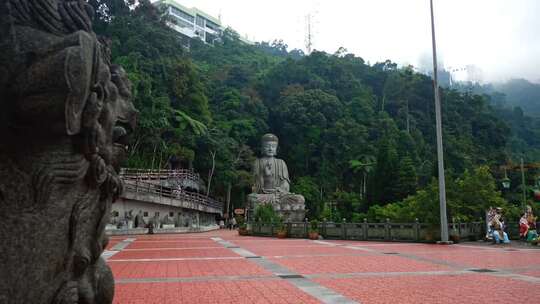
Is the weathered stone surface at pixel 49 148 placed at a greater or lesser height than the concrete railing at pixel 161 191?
lesser

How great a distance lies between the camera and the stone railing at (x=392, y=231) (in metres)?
16.0

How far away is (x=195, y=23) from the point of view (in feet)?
291

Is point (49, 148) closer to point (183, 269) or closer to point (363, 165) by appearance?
point (183, 269)

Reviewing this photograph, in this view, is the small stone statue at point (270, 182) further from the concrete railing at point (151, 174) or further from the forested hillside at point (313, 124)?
the concrete railing at point (151, 174)

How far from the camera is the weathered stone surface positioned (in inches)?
96.4

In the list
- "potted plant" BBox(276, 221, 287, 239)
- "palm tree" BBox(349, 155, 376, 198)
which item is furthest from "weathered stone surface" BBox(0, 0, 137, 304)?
"palm tree" BBox(349, 155, 376, 198)

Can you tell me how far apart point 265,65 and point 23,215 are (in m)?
70.9

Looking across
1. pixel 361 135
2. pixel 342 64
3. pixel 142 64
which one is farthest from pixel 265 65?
pixel 142 64

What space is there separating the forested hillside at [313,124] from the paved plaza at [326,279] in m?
7.70

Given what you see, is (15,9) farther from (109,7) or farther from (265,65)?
(265,65)

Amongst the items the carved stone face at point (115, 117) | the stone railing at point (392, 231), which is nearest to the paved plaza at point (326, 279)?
the carved stone face at point (115, 117)

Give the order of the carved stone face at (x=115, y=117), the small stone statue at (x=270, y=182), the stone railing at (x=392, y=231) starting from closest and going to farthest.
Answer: the carved stone face at (x=115, y=117)
the stone railing at (x=392, y=231)
the small stone statue at (x=270, y=182)

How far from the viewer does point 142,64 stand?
35344mm

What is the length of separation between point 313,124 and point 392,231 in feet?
111
